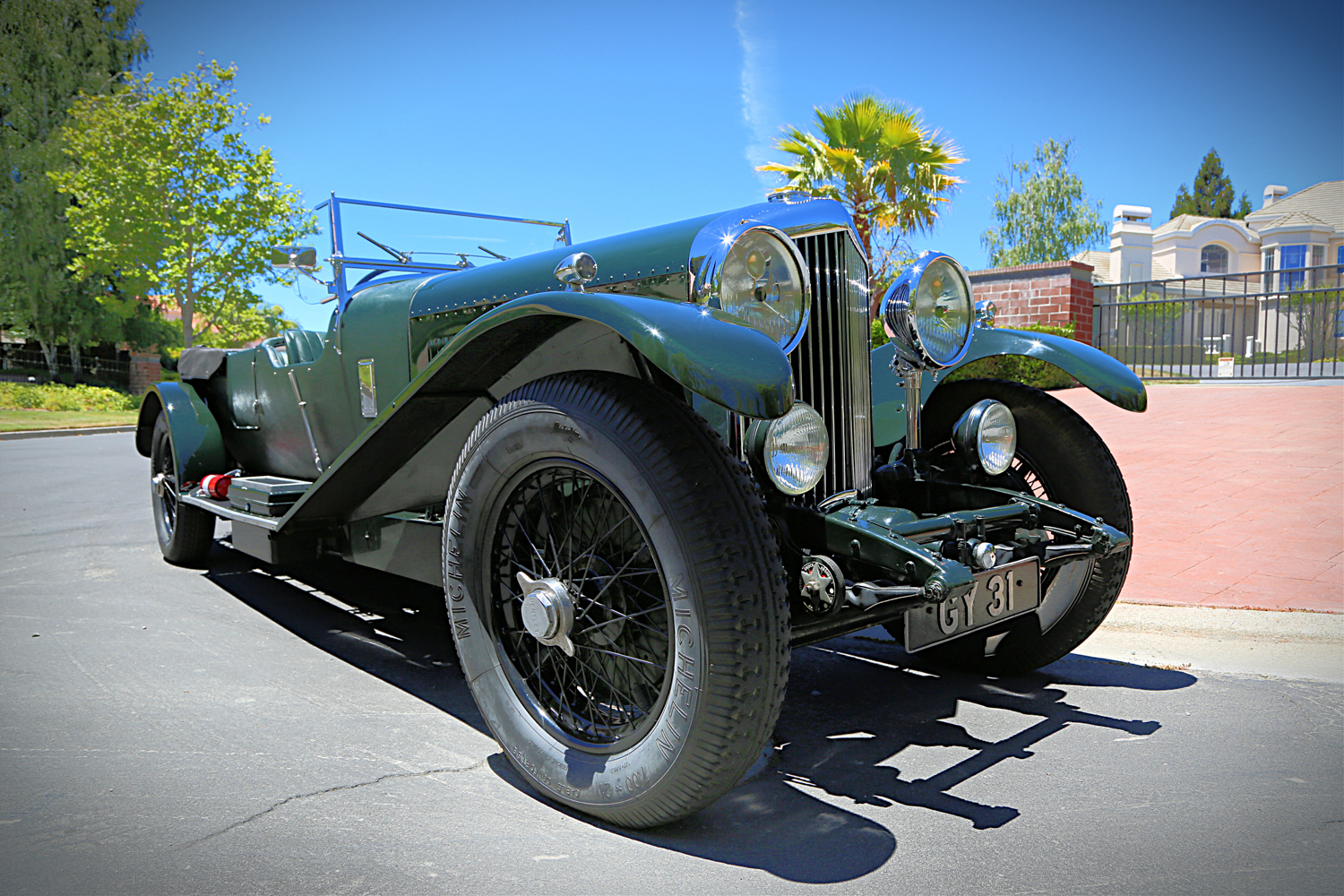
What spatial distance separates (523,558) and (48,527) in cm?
545

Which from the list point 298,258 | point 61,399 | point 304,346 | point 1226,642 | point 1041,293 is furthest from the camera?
point 61,399

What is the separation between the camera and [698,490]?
1.74 meters

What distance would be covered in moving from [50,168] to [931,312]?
28081 mm

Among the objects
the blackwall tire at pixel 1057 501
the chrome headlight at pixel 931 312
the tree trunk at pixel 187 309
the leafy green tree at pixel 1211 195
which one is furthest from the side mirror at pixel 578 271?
the leafy green tree at pixel 1211 195

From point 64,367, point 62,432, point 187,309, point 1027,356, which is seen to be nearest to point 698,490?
point 1027,356

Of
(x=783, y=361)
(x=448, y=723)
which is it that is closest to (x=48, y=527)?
(x=448, y=723)

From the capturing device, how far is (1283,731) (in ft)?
8.20

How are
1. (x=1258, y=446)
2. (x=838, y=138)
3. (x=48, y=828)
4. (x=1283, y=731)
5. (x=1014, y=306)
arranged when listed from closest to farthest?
(x=48, y=828) → (x=1283, y=731) → (x=1258, y=446) → (x=1014, y=306) → (x=838, y=138)

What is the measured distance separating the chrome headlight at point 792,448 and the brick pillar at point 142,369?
98.1 feet

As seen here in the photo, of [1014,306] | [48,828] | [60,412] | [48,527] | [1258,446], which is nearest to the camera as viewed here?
[48,828]

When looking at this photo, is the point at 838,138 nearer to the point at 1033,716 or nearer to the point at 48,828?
the point at 1033,716

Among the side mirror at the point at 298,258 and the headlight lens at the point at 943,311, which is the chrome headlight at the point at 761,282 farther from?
the side mirror at the point at 298,258

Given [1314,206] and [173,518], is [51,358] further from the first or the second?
[1314,206]

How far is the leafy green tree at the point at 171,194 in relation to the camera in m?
22.0
